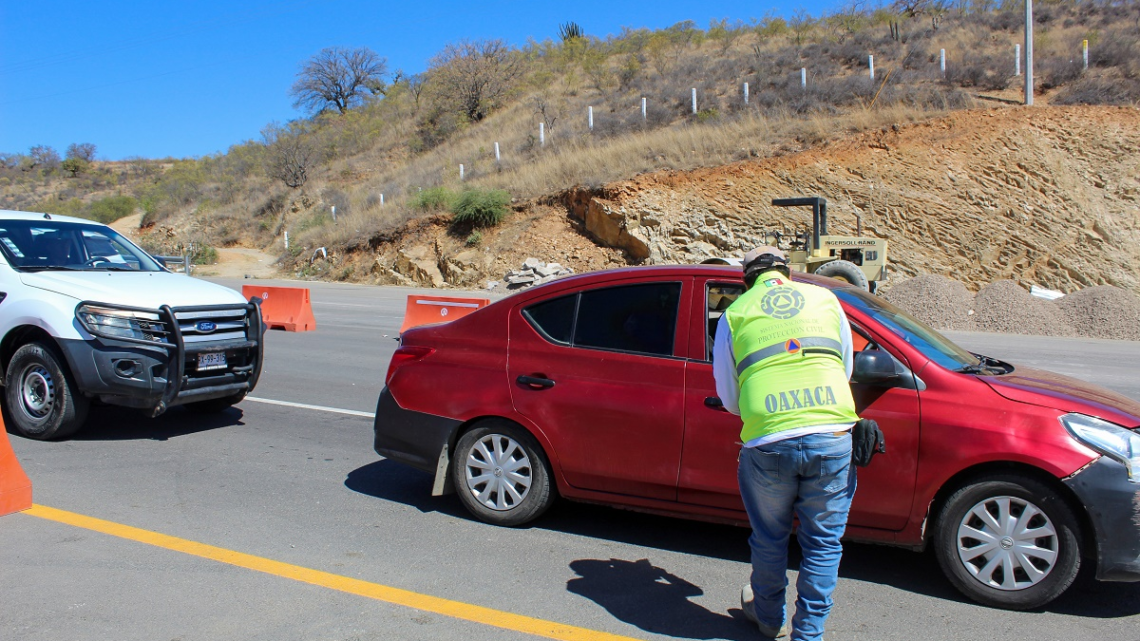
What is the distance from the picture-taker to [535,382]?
5.00m

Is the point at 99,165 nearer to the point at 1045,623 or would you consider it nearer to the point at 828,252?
the point at 828,252

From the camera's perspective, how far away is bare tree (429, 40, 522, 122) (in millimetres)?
48125

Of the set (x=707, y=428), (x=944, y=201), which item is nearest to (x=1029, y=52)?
(x=944, y=201)

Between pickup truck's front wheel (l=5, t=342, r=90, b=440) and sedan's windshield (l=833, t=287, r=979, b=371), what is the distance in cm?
601

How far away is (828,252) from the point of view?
19.4 meters

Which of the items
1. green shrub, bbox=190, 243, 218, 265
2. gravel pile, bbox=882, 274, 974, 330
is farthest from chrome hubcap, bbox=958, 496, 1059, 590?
green shrub, bbox=190, 243, 218, 265

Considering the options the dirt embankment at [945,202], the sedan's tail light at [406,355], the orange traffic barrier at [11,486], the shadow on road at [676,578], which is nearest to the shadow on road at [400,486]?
the shadow on road at [676,578]

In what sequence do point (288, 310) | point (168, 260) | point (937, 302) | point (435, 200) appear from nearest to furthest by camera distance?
point (168, 260) < point (288, 310) < point (937, 302) < point (435, 200)

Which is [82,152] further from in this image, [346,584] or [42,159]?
[346,584]

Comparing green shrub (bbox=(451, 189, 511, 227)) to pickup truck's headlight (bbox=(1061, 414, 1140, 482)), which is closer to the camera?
pickup truck's headlight (bbox=(1061, 414, 1140, 482))

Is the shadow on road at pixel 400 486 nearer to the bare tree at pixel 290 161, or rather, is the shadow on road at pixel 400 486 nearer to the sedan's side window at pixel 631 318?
the sedan's side window at pixel 631 318

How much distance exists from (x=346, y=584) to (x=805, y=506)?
2365 millimetres

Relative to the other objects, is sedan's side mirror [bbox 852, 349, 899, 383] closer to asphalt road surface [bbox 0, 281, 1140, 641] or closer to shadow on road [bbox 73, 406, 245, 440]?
asphalt road surface [bbox 0, 281, 1140, 641]

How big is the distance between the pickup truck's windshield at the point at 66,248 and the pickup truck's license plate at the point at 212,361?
1.43 meters
